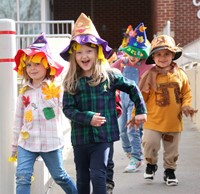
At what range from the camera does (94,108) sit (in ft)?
13.2

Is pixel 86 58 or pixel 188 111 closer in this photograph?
pixel 86 58

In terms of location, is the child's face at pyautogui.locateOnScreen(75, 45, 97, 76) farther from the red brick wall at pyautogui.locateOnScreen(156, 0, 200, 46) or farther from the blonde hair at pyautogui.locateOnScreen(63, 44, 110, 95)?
the red brick wall at pyautogui.locateOnScreen(156, 0, 200, 46)

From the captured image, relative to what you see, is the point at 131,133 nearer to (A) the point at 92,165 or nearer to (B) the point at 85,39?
(A) the point at 92,165

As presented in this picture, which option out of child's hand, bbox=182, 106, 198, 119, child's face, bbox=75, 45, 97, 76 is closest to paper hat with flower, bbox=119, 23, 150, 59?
child's hand, bbox=182, 106, 198, 119

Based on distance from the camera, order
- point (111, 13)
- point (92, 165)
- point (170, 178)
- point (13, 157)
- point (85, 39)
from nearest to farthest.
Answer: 1. point (92, 165)
2. point (85, 39)
3. point (13, 157)
4. point (170, 178)
5. point (111, 13)

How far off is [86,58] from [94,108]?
16.6 inches

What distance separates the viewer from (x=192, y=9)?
15180 mm

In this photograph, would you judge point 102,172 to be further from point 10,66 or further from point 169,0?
point 169,0

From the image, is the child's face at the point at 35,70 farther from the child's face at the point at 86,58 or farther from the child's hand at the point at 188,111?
the child's hand at the point at 188,111

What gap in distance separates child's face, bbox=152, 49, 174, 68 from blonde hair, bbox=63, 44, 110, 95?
48.2 inches

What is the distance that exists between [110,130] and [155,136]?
4.37 feet

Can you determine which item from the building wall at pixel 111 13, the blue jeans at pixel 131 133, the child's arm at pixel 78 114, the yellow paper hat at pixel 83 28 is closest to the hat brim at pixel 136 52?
the blue jeans at pixel 131 133

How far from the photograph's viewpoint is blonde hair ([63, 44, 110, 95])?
4.07 metres

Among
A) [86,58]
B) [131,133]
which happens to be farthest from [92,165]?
[131,133]
